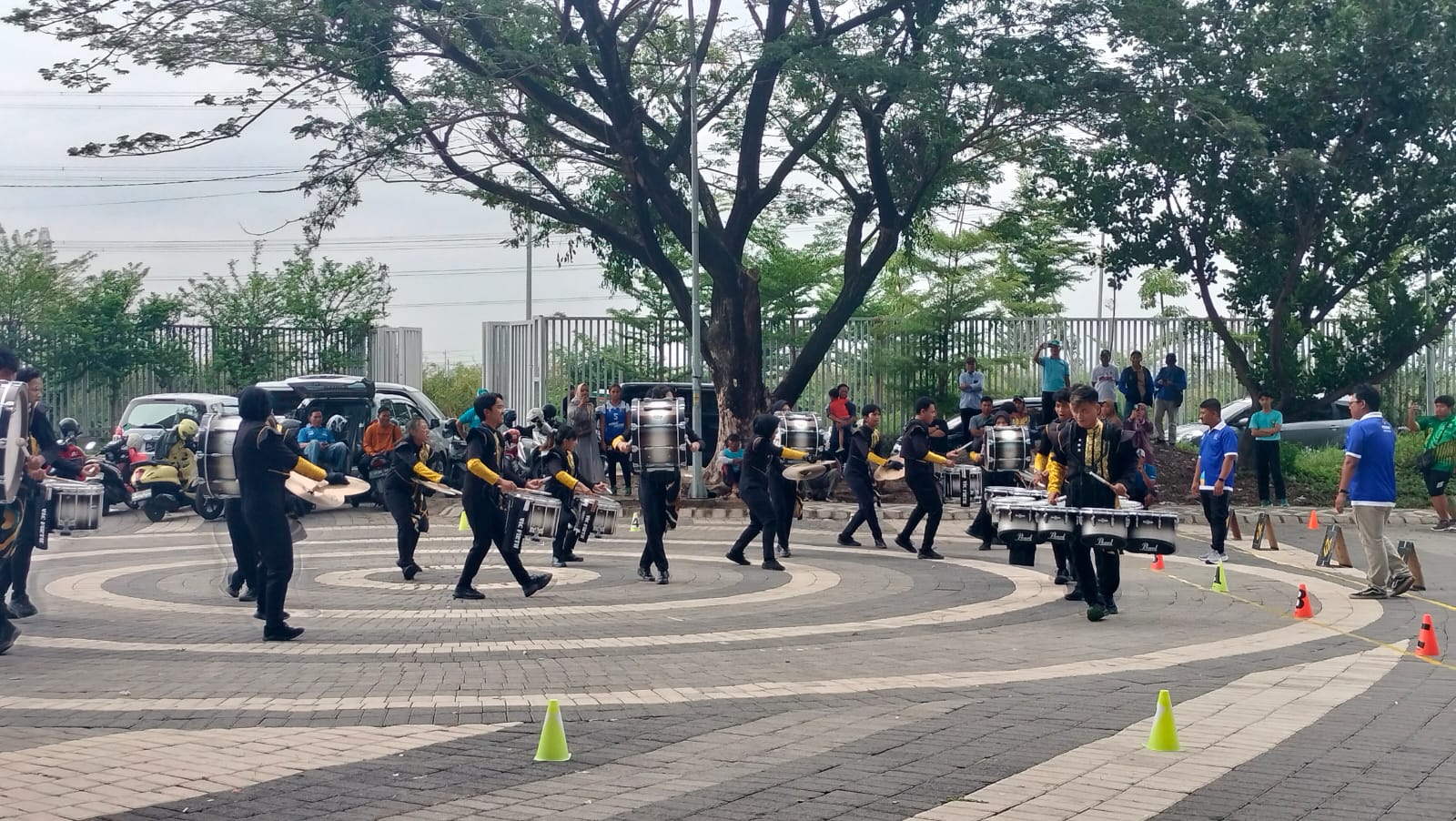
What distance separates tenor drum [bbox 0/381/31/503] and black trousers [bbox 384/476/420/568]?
15.6 feet

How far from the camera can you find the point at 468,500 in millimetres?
13211

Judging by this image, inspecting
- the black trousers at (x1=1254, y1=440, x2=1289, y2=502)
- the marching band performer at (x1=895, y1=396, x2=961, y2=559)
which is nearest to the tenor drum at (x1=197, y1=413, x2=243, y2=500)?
the marching band performer at (x1=895, y1=396, x2=961, y2=559)

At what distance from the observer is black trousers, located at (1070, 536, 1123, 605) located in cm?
1247

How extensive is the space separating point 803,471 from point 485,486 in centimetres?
532

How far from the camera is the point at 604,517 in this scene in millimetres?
15164

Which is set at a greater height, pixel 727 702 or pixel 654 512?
pixel 654 512

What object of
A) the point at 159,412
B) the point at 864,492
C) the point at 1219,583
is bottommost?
the point at 1219,583

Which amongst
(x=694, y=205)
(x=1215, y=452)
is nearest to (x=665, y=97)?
(x=694, y=205)

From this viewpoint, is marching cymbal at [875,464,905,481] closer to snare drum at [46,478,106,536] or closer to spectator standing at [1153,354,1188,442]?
snare drum at [46,478,106,536]

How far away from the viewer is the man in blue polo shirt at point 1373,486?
45.8 ft

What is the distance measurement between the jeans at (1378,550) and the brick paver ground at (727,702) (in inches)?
11.8

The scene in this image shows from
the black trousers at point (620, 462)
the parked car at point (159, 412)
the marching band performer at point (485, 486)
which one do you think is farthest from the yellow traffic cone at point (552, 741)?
the black trousers at point (620, 462)

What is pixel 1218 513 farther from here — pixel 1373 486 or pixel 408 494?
pixel 408 494

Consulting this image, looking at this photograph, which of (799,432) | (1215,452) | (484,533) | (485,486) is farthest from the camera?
(799,432)
